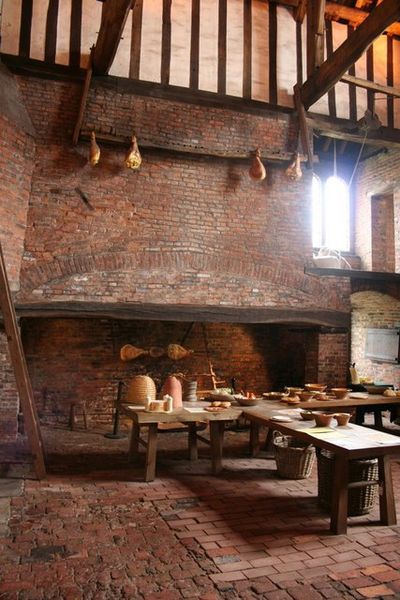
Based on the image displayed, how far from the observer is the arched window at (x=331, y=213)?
9867 millimetres

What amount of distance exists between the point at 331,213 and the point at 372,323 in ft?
8.74

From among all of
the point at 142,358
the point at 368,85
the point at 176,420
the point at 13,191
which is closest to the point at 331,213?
the point at 368,85

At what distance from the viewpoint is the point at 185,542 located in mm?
3377

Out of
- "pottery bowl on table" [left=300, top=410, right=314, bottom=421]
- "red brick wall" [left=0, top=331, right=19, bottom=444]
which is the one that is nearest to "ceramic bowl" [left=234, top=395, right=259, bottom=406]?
"pottery bowl on table" [left=300, top=410, right=314, bottom=421]

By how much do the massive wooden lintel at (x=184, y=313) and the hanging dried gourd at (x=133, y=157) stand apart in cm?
215

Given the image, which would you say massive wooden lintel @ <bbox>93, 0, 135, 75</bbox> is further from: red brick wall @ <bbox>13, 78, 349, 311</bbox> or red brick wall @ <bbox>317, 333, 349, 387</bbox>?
red brick wall @ <bbox>317, 333, 349, 387</bbox>

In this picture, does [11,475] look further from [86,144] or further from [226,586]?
[86,144]

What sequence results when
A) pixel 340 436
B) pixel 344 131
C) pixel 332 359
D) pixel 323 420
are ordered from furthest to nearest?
pixel 344 131
pixel 332 359
pixel 323 420
pixel 340 436

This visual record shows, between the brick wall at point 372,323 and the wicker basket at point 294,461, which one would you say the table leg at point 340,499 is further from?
the brick wall at point 372,323

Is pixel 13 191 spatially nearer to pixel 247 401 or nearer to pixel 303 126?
pixel 247 401

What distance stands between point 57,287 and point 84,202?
1.40 m

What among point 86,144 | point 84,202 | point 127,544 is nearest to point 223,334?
point 84,202

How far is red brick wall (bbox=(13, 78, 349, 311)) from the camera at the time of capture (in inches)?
261

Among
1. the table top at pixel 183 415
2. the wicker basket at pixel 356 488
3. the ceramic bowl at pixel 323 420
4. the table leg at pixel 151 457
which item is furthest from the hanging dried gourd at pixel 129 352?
the wicker basket at pixel 356 488
